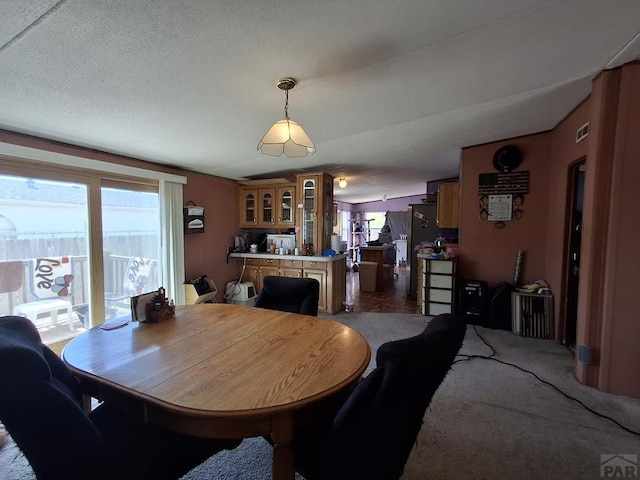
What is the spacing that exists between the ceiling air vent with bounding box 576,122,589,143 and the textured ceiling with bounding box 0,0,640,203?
0.26 meters

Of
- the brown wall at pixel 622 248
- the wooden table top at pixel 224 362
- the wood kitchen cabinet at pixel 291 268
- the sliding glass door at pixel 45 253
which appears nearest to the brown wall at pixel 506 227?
the brown wall at pixel 622 248

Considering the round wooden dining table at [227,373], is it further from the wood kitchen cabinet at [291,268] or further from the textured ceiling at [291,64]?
the wood kitchen cabinet at [291,268]

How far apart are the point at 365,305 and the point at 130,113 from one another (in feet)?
12.8

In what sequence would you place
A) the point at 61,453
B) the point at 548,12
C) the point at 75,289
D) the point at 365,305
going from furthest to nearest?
the point at 365,305 < the point at 75,289 < the point at 548,12 < the point at 61,453

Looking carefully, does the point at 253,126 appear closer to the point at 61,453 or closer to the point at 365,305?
the point at 61,453

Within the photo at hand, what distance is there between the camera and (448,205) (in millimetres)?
4520

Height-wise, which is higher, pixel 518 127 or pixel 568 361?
pixel 518 127

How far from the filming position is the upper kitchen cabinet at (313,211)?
4312 millimetres

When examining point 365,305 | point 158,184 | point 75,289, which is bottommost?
point 365,305

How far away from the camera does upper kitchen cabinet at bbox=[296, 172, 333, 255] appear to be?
4312mm

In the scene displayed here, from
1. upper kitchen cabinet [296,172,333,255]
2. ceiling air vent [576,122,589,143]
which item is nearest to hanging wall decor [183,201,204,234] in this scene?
upper kitchen cabinet [296,172,333,255]

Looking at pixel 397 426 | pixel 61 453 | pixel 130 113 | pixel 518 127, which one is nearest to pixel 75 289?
pixel 130 113

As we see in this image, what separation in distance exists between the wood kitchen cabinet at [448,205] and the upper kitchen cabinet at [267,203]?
2.37 meters

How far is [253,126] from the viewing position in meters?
2.58
